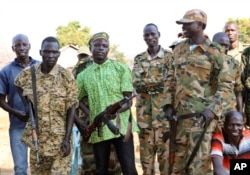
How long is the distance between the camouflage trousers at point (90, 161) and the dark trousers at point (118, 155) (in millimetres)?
340

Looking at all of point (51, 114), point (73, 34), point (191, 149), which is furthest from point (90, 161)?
point (73, 34)

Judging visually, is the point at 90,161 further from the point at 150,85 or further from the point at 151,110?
the point at 150,85

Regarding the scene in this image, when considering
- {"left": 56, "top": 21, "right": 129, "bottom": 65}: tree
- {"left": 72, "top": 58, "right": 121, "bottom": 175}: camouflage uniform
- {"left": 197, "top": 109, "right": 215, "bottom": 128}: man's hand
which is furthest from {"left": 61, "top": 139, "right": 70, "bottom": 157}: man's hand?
{"left": 56, "top": 21, "right": 129, "bottom": 65}: tree

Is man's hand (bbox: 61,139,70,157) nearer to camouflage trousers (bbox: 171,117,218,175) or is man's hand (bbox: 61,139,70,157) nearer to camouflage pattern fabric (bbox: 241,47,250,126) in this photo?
camouflage trousers (bbox: 171,117,218,175)

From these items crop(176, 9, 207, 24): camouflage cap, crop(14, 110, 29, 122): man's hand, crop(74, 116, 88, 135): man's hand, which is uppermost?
crop(176, 9, 207, 24): camouflage cap

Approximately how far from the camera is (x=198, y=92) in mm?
4430

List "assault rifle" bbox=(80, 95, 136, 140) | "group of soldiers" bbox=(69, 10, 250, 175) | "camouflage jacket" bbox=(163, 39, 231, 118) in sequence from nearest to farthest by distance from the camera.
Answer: "camouflage jacket" bbox=(163, 39, 231, 118) < "assault rifle" bbox=(80, 95, 136, 140) < "group of soldiers" bbox=(69, 10, 250, 175)

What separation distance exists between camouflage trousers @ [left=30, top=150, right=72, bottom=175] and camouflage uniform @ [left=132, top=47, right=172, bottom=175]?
4.33 ft

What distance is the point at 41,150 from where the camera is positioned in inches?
172

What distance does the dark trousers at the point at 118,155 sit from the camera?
4.82 meters

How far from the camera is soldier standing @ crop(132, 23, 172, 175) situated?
550cm

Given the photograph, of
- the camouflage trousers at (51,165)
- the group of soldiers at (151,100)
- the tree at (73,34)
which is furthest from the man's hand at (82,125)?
the tree at (73,34)

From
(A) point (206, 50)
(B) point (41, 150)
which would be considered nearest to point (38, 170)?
(B) point (41, 150)

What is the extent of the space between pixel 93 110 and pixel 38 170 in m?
0.90
